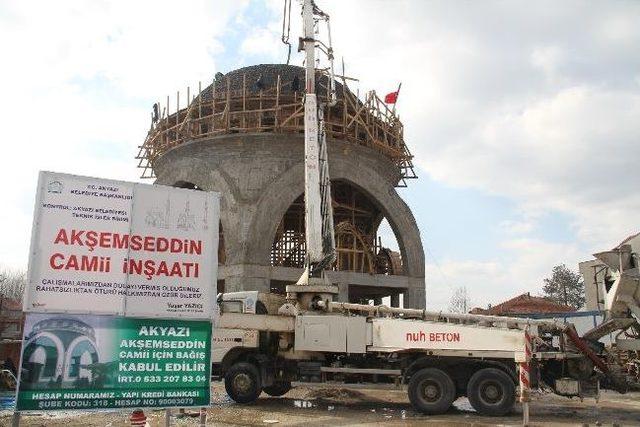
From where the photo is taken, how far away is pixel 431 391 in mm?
12648

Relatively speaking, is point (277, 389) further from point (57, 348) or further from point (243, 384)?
point (57, 348)

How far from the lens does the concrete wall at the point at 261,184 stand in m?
24.9

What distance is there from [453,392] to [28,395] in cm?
870

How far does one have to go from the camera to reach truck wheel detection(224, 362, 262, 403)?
13.6 meters

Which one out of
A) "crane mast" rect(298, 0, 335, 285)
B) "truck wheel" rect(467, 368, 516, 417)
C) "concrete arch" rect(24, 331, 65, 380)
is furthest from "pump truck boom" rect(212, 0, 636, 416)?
"concrete arch" rect(24, 331, 65, 380)

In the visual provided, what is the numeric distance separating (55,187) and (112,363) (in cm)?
219

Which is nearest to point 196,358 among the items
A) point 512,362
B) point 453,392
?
point 453,392

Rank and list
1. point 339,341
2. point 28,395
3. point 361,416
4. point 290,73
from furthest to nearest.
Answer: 1. point 290,73
2. point 339,341
3. point 361,416
4. point 28,395

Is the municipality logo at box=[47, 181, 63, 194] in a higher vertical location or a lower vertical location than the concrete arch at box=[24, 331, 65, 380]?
higher

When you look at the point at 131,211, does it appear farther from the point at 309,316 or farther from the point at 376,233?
the point at 376,233

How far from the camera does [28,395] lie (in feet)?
21.5

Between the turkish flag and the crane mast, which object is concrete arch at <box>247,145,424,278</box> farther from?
the crane mast

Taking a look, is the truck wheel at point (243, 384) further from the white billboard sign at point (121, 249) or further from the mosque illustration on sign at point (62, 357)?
A: the mosque illustration on sign at point (62, 357)

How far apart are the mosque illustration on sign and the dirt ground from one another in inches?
168
